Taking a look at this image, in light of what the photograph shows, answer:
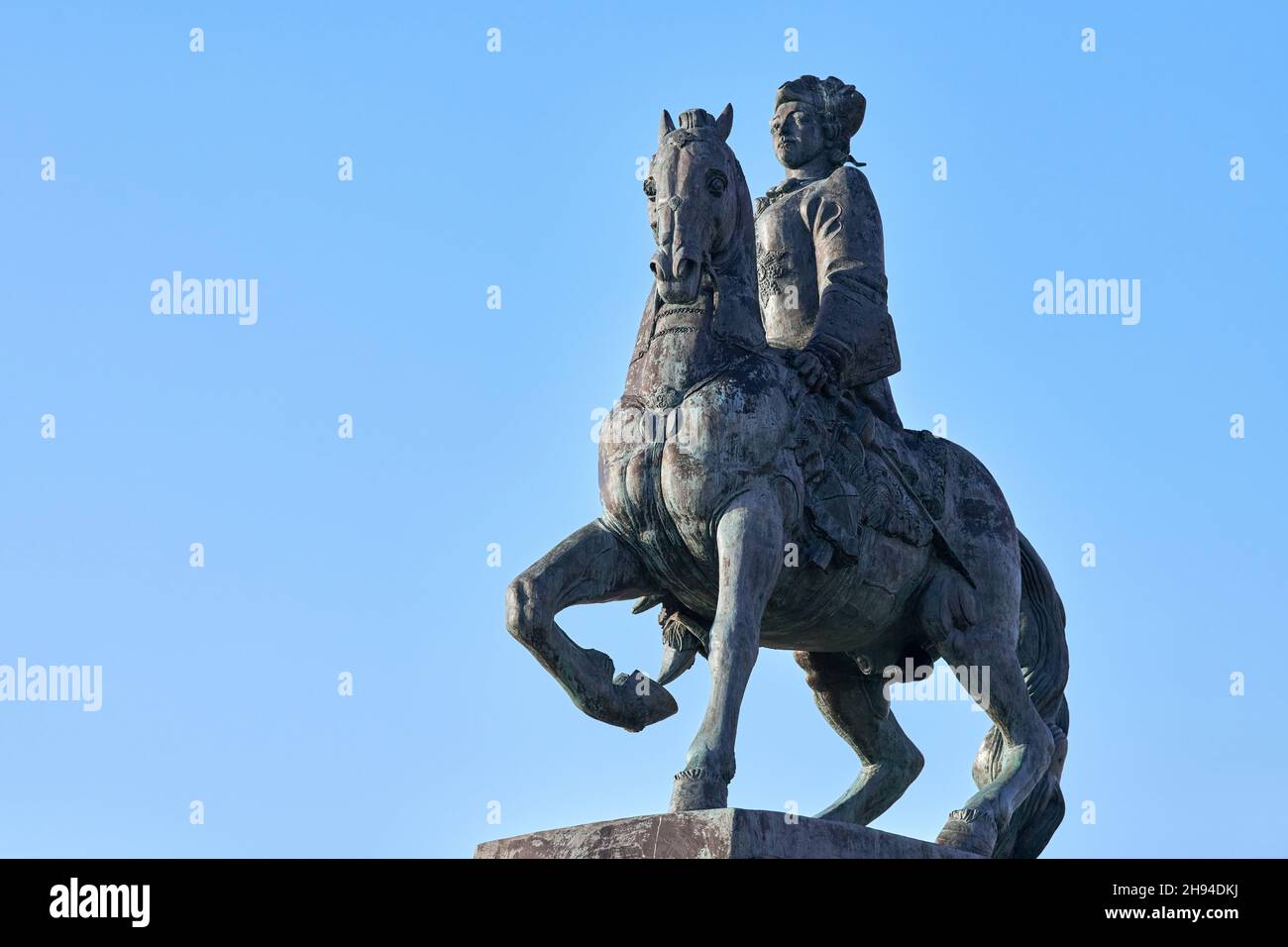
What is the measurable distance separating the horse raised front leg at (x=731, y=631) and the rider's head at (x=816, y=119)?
2.71 metres

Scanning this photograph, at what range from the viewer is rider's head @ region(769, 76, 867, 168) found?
1392cm

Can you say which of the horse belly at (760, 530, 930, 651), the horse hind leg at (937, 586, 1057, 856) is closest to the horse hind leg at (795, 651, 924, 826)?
the horse belly at (760, 530, 930, 651)

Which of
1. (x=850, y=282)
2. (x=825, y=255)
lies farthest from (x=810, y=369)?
(x=825, y=255)

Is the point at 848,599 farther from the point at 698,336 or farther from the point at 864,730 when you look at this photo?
the point at 698,336

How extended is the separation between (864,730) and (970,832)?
55.6 inches

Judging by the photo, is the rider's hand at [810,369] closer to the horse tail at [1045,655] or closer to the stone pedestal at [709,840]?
the horse tail at [1045,655]

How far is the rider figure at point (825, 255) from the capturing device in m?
12.9

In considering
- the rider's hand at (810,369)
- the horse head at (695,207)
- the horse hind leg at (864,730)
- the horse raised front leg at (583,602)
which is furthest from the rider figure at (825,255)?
the horse hind leg at (864,730)

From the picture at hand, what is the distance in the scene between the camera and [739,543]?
38.8 feet
